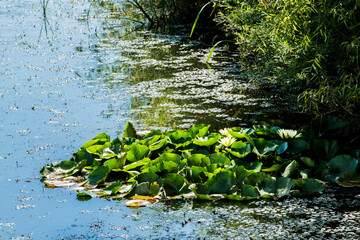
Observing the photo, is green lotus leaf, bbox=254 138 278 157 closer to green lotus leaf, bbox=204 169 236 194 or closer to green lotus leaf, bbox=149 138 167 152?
green lotus leaf, bbox=204 169 236 194

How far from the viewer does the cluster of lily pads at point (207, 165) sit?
9.71ft

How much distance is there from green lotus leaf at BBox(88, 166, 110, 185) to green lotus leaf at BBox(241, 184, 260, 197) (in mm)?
824

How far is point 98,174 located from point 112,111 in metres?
1.27

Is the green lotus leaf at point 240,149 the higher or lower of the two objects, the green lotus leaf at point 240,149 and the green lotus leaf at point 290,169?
the higher

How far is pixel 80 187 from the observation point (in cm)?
308

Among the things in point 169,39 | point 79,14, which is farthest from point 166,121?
point 79,14

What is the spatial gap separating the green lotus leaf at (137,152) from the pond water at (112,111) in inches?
18.5

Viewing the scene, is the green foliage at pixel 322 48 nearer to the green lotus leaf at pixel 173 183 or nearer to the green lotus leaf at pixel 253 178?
the green lotus leaf at pixel 253 178

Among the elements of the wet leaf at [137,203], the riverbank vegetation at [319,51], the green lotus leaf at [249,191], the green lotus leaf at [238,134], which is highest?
the riverbank vegetation at [319,51]

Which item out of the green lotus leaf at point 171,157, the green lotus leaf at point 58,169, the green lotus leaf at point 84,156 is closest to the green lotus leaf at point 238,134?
the green lotus leaf at point 171,157

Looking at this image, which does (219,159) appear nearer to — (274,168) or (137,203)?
(274,168)

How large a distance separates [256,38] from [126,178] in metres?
2.03

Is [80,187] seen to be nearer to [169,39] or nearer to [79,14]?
[169,39]

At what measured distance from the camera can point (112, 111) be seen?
14.2ft
